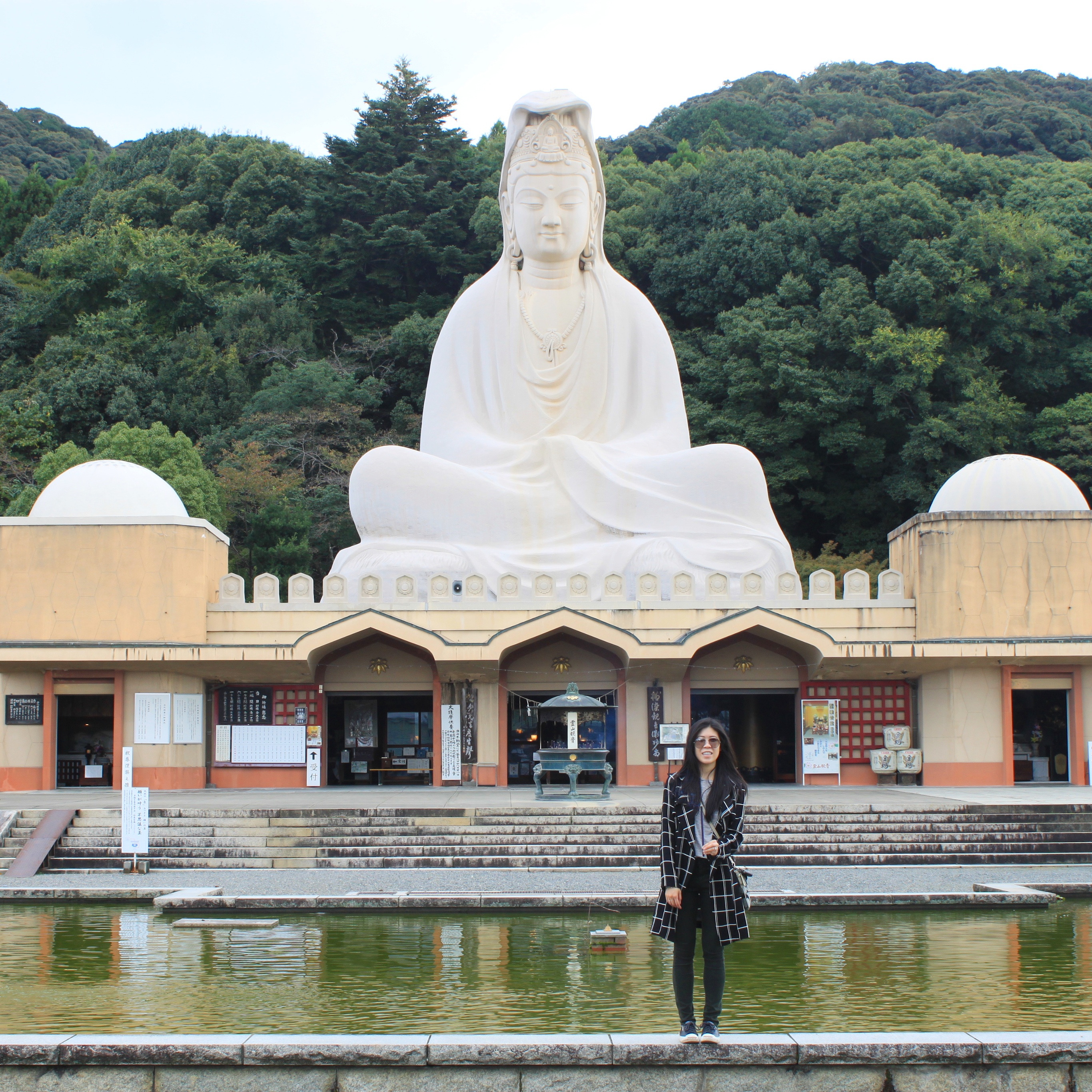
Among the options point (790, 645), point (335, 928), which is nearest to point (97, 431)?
point (790, 645)

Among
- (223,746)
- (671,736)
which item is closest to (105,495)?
(223,746)

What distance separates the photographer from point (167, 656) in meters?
18.4

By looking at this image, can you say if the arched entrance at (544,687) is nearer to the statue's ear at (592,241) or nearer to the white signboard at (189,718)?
the white signboard at (189,718)

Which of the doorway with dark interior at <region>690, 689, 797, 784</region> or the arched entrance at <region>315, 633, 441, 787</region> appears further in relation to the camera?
the doorway with dark interior at <region>690, 689, 797, 784</region>

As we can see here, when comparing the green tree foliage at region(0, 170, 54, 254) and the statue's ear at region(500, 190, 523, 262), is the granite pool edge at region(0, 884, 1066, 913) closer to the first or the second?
the statue's ear at region(500, 190, 523, 262)

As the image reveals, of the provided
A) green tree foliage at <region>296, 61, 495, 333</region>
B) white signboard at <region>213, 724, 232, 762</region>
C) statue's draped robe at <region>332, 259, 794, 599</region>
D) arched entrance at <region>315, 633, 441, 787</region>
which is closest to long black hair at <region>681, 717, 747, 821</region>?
statue's draped robe at <region>332, 259, 794, 599</region>

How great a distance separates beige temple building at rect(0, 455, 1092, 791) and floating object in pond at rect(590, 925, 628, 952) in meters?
9.80

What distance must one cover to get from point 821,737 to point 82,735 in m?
11.1

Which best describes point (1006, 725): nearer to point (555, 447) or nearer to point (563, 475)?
point (563, 475)

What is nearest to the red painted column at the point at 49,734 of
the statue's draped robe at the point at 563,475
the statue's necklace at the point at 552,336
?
the statue's draped robe at the point at 563,475

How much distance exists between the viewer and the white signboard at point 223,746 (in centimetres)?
1959

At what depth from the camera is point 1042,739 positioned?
1991 centimetres

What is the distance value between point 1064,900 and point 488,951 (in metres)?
5.22

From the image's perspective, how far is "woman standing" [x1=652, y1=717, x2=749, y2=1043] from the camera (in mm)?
5734
